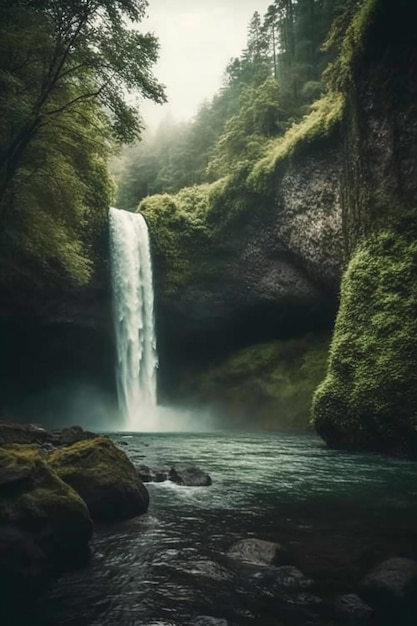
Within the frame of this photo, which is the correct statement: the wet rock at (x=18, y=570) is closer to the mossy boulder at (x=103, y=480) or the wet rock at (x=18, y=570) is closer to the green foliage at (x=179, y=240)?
the mossy boulder at (x=103, y=480)

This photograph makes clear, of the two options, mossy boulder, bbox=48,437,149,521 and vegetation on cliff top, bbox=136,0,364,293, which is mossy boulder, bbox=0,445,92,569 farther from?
vegetation on cliff top, bbox=136,0,364,293

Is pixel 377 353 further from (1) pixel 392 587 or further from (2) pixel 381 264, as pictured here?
(1) pixel 392 587

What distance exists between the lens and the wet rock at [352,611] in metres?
3.40

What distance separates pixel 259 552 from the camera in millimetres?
4590

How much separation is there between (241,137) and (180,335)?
36.8ft

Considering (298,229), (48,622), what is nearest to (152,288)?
(298,229)

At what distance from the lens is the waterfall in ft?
77.2

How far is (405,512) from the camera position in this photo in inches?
249

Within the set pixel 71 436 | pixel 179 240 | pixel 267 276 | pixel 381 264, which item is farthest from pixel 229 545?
pixel 179 240

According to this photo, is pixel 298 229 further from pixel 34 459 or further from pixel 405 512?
pixel 34 459

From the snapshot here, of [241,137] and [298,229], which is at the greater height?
[241,137]

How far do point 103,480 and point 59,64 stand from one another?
28.7 ft

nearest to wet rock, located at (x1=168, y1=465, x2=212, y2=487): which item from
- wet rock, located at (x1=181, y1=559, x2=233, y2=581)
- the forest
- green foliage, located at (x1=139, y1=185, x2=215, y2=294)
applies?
the forest

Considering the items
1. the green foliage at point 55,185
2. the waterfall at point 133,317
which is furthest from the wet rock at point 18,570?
the waterfall at point 133,317
